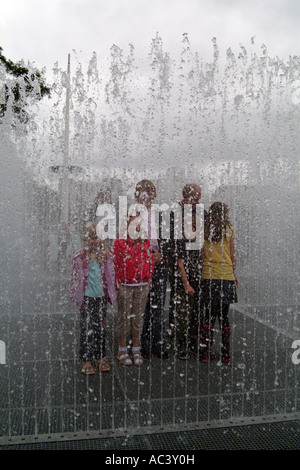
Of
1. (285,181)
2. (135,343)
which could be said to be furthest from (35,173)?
(135,343)

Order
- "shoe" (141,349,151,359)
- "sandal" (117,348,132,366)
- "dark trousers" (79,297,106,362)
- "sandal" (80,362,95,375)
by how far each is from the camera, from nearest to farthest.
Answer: "sandal" (80,362,95,375) → "dark trousers" (79,297,106,362) → "sandal" (117,348,132,366) → "shoe" (141,349,151,359)

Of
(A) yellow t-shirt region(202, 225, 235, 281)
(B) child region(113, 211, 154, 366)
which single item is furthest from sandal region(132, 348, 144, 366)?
(A) yellow t-shirt region(202, 225, 235, 281)

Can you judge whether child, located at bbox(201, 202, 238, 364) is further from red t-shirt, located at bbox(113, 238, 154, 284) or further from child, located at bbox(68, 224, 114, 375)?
child, located at bbox(68, 224, 114, 375)

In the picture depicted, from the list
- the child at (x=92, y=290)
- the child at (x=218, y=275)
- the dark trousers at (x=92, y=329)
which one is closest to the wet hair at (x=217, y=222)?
the child at (x=218, y=275)

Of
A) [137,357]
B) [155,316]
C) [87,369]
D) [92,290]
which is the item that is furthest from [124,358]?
[92,290]

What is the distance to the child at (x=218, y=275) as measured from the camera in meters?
3.84

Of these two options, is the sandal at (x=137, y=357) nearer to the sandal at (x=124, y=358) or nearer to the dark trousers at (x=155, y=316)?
the sandal at (x=124, y=358)

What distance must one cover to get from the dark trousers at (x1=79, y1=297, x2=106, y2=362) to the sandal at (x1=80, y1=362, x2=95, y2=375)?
0.06 metres

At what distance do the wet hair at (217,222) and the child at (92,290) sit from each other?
3.25 feet

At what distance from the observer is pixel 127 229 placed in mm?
3748

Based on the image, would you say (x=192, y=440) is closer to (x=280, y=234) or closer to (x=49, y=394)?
(x=49, y=394)

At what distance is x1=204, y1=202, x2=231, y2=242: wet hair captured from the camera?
387 cm

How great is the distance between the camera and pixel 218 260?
3.88 meters

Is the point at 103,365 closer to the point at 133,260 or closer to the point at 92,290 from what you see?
the point at 92,290
